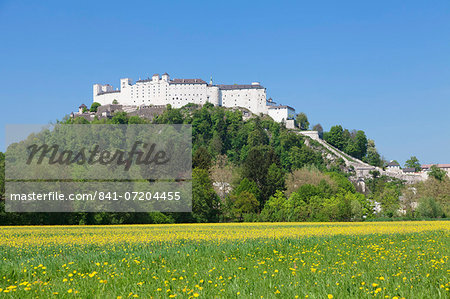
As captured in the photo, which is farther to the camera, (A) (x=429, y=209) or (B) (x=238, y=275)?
(A) (x=429, y=209)

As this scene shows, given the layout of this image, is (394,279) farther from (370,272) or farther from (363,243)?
(363,243)

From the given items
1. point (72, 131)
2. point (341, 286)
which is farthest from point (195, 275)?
point (72, 131)

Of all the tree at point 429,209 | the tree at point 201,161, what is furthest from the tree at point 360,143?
the tree at point 429,209

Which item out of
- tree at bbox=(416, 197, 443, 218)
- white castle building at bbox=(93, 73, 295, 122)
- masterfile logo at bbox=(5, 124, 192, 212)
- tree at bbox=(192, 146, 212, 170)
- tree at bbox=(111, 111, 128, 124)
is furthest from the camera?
white castle building at bbox=(93, 73, 295, 122)

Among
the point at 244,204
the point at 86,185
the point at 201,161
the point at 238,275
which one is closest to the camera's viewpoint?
the point at 238,275

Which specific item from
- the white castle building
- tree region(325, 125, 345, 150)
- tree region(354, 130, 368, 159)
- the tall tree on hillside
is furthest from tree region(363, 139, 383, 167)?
the tall tree on hillside

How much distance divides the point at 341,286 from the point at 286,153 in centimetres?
14582

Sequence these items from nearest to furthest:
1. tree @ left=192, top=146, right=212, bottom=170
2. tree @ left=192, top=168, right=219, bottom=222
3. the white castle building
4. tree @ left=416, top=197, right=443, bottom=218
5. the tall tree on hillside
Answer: tree @ left=192, top=168, right=219, bottom=222 < tree @ left=416, top=197, right=443, bottom=218 < the tall tree on hillside < tree @ left=192, top=146, right=212, bottom=170 < the white castle building

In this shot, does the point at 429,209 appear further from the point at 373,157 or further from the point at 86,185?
the point at 373,157

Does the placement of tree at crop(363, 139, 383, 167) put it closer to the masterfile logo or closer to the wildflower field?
the masterfile logo

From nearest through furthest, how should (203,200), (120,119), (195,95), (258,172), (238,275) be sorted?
(238,275) < (203,200) < (258,172) < (120,119) < (195,95)

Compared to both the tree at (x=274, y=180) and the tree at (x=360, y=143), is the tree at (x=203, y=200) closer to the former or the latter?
the tree at (x=274, y=180)

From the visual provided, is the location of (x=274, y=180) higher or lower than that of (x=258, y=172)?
lower

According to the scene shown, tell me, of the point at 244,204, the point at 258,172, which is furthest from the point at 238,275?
the point at 258,172
